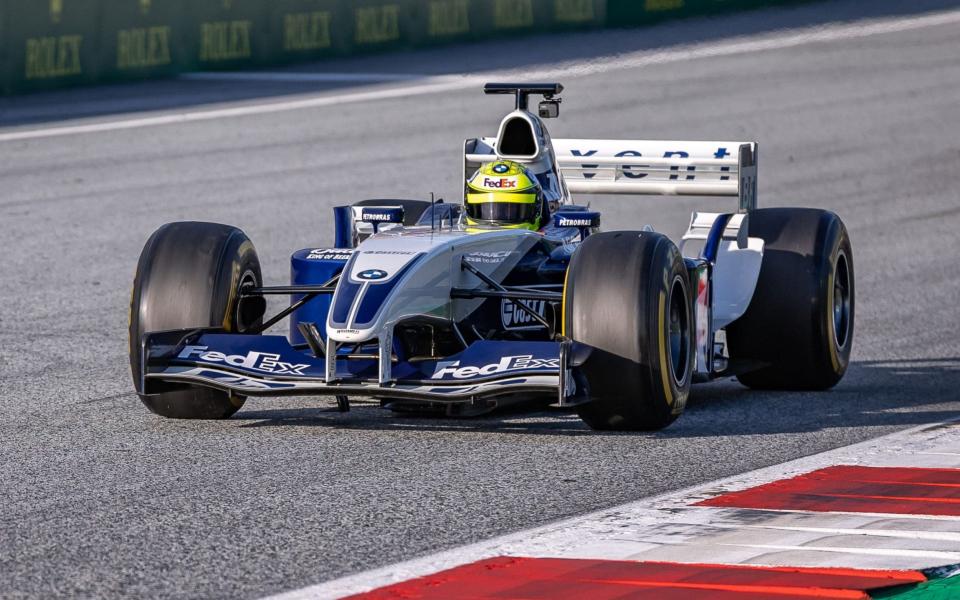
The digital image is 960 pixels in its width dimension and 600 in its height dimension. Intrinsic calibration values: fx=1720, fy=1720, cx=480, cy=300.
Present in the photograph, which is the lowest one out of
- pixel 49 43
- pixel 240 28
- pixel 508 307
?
pixel 508 307

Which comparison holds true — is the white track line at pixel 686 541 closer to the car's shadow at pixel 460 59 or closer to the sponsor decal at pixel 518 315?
the sponsor decal at pixel 518 315

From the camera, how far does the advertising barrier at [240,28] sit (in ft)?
72.8

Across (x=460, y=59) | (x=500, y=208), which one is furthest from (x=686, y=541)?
(x=460, y=59)

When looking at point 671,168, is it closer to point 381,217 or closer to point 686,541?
point 381,217

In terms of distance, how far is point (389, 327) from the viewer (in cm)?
725

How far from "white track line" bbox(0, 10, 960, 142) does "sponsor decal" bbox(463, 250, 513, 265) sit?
1308 cm

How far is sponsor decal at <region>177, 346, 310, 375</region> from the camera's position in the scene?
732 cm

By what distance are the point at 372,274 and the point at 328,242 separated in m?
7.85

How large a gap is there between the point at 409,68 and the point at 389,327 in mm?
18789

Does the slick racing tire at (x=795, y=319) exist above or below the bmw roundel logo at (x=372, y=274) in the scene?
below

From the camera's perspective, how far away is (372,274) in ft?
24.3

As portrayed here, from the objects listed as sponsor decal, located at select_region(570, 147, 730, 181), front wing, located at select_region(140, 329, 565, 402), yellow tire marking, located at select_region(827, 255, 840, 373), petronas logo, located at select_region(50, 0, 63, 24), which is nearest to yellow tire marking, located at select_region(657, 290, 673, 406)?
front wing, located at select_region(140, 329, 565, 402)

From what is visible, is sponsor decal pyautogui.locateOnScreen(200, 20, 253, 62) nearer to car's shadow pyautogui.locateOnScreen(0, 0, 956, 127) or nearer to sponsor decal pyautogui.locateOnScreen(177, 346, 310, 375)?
car's shadow pyautogui.locateOnScreen(0, 0, 956, 127)

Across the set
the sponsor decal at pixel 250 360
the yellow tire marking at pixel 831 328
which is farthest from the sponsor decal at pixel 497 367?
the yellow tire marking at pixel 831 328
